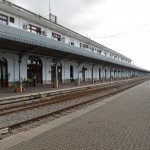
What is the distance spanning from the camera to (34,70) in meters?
29.1

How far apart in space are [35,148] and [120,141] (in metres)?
1.91

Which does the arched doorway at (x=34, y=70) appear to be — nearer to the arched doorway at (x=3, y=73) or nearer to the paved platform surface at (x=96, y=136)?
the arched doorway at (x=3, y=73)

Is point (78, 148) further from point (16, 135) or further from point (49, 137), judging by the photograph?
point (16, 135)

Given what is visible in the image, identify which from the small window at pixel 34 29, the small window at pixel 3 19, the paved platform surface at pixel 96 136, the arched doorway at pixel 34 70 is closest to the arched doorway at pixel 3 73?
the small window at pixel 3 19

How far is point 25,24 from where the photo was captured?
27812 mm

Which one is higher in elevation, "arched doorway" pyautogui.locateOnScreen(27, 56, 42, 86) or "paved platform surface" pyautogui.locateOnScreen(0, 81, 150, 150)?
"arched doorway" pyautogui.locateOnScreen(27, 56, 42, 86)

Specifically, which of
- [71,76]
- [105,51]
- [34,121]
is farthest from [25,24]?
[105,51]

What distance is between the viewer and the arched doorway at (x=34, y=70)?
92.6ft

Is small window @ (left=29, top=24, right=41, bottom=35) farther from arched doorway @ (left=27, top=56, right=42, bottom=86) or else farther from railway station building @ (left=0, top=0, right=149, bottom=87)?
arched doorway @ (left=27, top=56, right=42, bottom=86)

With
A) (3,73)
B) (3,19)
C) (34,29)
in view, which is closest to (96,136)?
(3,73)

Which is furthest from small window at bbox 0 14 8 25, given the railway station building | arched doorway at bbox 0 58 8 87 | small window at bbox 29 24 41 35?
small window at bbox 29 24 41 35

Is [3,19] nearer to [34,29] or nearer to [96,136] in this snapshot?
[34,29]

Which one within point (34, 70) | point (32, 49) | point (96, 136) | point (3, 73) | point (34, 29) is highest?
point (34, 29)

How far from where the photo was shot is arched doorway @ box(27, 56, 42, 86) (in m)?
28.2
